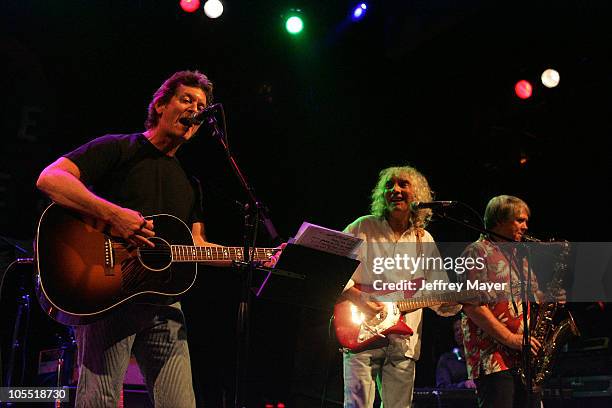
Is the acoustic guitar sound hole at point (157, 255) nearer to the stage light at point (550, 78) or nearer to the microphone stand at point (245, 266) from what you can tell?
the microphone stand at point (245, 266)

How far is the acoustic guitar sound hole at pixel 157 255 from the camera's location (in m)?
3.22

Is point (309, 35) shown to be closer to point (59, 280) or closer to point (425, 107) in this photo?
point (425, 107)

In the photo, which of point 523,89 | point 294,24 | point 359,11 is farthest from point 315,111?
point 523,89

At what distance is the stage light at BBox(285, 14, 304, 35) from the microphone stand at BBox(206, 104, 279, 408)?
12.5 feet

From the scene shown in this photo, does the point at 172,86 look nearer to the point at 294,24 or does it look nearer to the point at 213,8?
the point at 213,8

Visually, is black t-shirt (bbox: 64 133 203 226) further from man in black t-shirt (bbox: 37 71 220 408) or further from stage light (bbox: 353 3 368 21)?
stage light (bbox: 353 3 368 21)

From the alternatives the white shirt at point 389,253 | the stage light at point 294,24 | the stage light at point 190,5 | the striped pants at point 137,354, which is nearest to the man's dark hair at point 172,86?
the striped pants at point 137,354

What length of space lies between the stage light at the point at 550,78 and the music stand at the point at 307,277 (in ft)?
15.7

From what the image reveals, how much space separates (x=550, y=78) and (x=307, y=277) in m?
5.08

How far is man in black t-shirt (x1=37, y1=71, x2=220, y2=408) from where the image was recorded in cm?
302

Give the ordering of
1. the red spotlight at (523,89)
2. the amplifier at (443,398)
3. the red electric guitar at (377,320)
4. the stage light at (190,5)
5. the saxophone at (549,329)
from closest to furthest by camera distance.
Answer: the red electric guitar at (377,320) → the saxophone at (549,329) → the amplifier at (443,398) → the stage light at (190,5) → the red spotlight at (523,89)

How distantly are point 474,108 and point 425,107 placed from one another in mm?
620

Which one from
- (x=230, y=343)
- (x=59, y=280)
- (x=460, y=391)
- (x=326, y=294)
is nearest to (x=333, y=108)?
(x=230, y=343)

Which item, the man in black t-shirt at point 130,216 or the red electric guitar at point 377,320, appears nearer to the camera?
the man in black t-shirt at point 130,216
